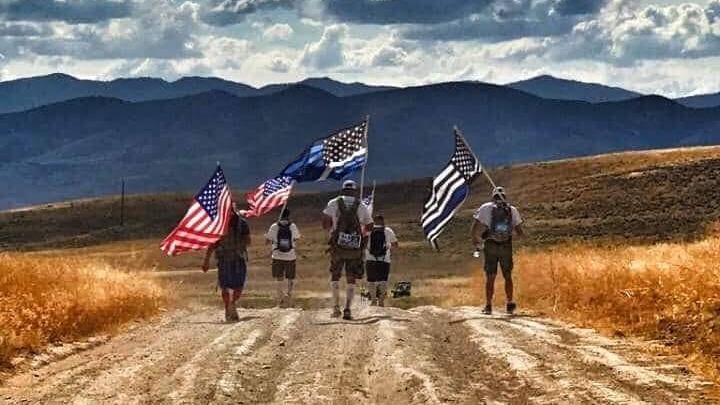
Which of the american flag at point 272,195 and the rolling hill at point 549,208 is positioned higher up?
the american flag at point 272,195

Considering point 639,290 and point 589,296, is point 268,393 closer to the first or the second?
point 639,290

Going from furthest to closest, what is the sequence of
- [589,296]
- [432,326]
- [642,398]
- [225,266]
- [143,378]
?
[225,266]
[589,296]
[432,326]
[143,378]
[642,398]

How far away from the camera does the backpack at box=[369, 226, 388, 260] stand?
75.2 ft

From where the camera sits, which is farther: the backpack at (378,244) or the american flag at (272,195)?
the backpack at (378,244)

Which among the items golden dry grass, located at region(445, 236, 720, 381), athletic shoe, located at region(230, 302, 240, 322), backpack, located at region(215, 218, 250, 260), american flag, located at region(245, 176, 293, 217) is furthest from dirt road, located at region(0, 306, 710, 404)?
american flag, located at region(245, 176, 293, 217)

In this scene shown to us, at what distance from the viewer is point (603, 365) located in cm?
1144

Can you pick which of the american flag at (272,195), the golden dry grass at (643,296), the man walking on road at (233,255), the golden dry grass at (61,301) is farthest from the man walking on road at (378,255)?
the man walking on road at (233,255)

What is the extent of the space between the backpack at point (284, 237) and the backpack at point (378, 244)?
1.67 metres

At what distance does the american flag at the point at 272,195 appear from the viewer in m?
21.5

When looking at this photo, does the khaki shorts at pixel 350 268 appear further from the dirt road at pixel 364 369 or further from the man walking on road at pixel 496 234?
the dirt road at pixel 364 369

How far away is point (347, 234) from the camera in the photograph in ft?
58.7

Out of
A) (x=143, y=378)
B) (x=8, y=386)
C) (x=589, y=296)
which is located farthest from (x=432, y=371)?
(x=589, y=296)

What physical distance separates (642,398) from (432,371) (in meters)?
2.37

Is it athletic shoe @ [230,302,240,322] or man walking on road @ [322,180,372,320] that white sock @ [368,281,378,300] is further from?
athletic shoe @ [230,302,240,322]
